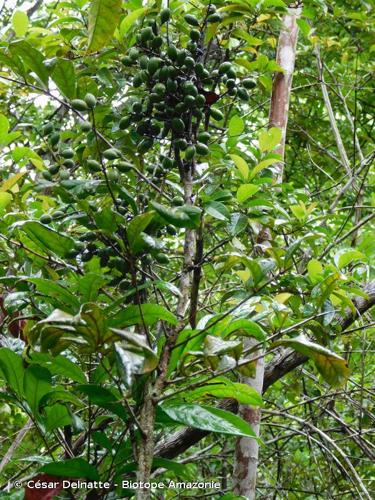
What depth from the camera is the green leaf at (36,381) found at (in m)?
1.11

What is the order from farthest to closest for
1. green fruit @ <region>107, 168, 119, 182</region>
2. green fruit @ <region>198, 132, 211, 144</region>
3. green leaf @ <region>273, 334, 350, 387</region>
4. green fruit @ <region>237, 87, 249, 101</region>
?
green fruit @ <region>237, 87, 249, 101</region>, green fruit @ <region>198, 132, 211, 144</region>, green fruit @ <region>107, 168, 119, 182</region>, green leaf @ <region>273, 334, 350, 387</region>

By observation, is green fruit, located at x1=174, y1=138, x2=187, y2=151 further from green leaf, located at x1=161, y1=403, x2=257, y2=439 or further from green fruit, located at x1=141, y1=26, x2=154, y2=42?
green leaf, located at x1=161, y1=403, x2=257, y2=439

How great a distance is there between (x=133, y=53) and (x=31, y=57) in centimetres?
27

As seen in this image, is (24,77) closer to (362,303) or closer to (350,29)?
(362,303)

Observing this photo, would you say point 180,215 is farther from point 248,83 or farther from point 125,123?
point 248,83

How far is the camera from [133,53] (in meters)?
1.28

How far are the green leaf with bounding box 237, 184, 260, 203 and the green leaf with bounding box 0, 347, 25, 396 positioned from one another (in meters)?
0.54

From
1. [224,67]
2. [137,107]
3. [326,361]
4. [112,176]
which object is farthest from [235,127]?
[326,361]

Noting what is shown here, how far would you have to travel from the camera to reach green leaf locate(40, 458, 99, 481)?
43.9 inches

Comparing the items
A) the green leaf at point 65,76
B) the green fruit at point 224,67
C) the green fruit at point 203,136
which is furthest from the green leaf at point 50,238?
the green fruit at point 224,67

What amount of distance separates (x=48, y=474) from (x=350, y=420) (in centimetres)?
225

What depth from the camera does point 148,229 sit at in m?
1.13

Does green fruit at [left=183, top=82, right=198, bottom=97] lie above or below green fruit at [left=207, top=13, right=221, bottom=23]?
below

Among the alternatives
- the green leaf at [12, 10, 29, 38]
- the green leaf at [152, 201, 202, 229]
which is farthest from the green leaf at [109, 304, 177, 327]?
the green leaf at [12, 10, 29, 38]
